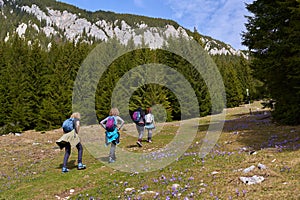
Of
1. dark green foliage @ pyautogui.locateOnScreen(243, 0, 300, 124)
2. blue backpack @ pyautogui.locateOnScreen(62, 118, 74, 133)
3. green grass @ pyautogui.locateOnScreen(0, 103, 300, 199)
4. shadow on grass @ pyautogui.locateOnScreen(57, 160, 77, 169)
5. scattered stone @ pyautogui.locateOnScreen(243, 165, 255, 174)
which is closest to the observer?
green grass @ pyautogui.locateOnScreen(0, 103, 300, 199)

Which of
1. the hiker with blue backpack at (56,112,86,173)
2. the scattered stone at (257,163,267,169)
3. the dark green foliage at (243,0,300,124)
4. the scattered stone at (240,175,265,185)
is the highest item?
the dark green foliage at (243,0,300,124)

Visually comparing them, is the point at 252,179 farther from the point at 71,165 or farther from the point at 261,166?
the point at 71,165

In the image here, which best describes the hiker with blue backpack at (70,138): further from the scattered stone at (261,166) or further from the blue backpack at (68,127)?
the scattered stone at (261,166)

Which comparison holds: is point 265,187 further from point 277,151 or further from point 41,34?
point 41,34

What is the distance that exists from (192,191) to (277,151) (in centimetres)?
477

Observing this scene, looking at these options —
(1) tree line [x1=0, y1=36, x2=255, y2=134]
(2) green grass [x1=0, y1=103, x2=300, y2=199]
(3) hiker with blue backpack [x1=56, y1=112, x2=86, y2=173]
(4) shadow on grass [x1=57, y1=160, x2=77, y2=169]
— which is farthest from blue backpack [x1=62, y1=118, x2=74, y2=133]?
(1) tree line [x1=0, y1=36, x2=255, y2=134]

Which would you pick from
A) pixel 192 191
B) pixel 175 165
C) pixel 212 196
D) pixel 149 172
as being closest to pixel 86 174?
pixel 149 172

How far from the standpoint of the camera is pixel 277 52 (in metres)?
13.9

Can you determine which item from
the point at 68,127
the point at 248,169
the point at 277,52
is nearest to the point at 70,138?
the point at 68,127

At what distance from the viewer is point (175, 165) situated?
33.2ft

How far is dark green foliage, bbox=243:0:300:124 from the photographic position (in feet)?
45.8

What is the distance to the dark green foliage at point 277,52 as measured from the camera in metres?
14.0

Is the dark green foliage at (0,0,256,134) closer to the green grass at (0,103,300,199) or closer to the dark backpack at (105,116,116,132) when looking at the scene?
the green grass at (0,103,300,199)

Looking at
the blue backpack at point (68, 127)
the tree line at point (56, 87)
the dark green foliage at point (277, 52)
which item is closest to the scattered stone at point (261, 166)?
the dark green foliage at point (277, 52)
